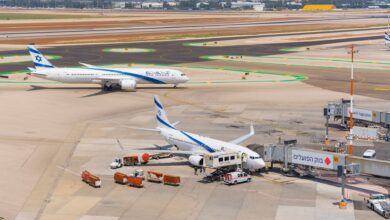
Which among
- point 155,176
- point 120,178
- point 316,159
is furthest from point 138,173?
point 316,159

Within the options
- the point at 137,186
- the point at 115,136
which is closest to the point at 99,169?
the point at 137,186

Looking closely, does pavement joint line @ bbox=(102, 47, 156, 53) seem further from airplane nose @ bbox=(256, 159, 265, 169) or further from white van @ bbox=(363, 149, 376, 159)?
airplane nose @ bbox=(256, 159, 265, 169)

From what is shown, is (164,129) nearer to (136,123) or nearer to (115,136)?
(115,136)

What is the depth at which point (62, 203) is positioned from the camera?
5934cm

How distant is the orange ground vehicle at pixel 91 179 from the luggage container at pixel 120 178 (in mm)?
1632

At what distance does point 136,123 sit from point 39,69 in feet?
129

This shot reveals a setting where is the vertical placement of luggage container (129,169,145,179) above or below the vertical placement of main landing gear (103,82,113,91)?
below

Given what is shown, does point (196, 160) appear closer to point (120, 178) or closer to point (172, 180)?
point (172, 180)

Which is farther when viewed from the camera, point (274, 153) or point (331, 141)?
point (331, 141)

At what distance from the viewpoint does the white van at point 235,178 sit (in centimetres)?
6438

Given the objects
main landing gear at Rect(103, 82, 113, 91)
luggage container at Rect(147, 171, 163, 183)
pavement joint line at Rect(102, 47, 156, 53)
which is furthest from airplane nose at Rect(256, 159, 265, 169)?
pavement joint line at Rect(102, 47, 156, 53)

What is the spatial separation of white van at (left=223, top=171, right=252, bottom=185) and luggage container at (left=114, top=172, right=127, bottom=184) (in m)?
9.60

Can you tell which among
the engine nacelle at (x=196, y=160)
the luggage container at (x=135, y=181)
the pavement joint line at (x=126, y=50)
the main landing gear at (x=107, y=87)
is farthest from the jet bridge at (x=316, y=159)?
the pavement joint line at (x=126, y=50)

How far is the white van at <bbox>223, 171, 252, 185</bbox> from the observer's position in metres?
64.4
